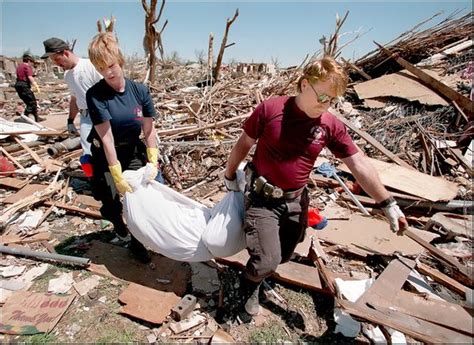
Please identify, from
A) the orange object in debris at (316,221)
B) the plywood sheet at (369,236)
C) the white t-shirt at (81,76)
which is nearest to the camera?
the plywood sheet at (369,236)

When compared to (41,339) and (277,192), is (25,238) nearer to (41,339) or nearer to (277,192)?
(41,339)

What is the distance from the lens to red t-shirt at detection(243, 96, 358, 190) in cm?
194

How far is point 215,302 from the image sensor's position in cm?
255

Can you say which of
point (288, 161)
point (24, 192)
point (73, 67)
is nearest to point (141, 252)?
point (288, 161)

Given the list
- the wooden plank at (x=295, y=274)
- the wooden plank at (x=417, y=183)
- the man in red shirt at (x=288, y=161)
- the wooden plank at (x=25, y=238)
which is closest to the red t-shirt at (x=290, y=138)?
the man in red shirt at (x=288, y=161)

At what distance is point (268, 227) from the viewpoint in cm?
207

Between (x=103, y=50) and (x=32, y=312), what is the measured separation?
2.18m

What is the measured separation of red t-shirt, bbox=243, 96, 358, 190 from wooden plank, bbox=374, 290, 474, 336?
114 cm

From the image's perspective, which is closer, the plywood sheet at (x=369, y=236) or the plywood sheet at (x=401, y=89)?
the plywood sheet at (x=369, y=236)

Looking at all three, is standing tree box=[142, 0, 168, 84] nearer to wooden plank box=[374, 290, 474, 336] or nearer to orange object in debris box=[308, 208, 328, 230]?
orange object in debris box=[308, 208, 328, 230]

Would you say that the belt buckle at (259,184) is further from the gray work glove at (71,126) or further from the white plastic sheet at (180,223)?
the gray work glove at (71,126)

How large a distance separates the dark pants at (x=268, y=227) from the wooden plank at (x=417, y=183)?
2533 mm

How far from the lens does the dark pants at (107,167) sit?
2.59 meters

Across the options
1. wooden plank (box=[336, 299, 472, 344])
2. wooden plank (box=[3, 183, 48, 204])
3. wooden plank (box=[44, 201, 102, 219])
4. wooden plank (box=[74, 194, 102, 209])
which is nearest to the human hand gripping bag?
wooden plank (box=[336, 299, 472, 344])
